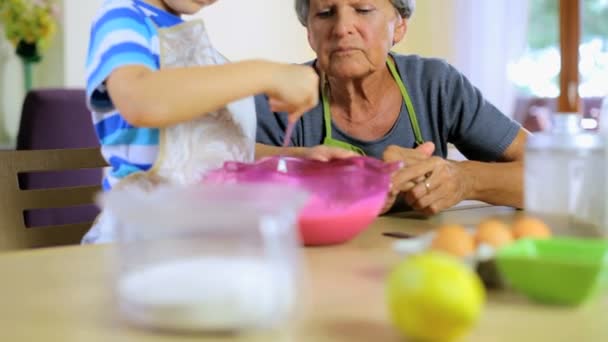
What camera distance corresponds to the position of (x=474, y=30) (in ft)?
12.0

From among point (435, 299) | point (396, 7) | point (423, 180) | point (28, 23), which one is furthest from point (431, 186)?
point (28, 23)

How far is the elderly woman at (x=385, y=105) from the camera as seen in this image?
4.53ft

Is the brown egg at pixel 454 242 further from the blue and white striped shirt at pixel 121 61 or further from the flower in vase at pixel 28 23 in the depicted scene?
the flower in vase at pixel 28 23

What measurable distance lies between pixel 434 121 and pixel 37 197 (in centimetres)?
79

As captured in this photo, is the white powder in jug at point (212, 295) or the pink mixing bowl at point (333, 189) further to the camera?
the pink mixing bowl at point (333, 189)

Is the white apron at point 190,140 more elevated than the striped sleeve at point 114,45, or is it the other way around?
the striped sleeve at point 114,45

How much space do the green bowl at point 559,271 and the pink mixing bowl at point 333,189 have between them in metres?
0.27

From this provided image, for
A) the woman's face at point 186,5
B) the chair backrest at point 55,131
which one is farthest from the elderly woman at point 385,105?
the chair backrest at point 55,131

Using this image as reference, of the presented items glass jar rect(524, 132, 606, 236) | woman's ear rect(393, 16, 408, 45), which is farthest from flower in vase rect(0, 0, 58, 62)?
glass jar rect(524, 132, 606, 236)

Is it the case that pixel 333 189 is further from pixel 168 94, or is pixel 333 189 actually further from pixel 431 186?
pixel 431 186

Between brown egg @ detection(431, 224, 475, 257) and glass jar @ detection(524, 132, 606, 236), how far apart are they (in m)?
0.18

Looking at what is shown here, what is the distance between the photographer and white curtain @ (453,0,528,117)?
3.56 metres

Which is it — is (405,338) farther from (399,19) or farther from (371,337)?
(399,19)

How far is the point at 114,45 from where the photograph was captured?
0.92 metres
